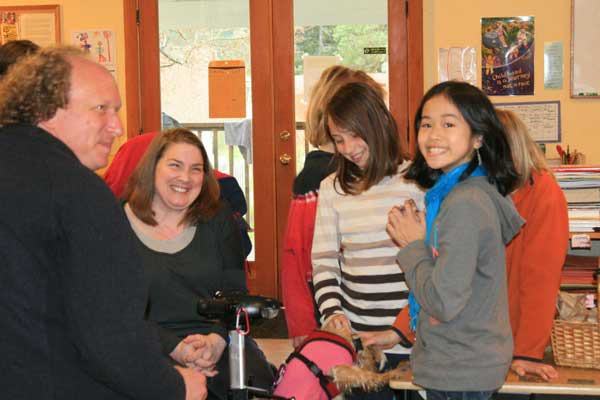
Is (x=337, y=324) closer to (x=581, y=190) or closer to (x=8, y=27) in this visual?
(x=581, y=190)

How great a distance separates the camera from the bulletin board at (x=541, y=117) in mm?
4766

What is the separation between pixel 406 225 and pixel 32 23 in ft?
14.0

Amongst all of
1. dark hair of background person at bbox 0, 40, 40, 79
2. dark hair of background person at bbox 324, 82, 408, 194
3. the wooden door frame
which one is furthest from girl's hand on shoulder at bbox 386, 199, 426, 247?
the wooden door frame

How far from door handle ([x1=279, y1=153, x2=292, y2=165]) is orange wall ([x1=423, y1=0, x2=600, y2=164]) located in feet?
3.58

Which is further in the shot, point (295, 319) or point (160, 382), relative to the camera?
point (295, 319)

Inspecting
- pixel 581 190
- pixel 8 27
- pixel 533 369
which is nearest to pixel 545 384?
pixel 533 369

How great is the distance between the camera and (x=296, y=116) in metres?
5.27

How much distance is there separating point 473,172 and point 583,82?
10.3 ft

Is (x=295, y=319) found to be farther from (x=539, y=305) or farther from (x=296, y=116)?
(x=296, y=116)

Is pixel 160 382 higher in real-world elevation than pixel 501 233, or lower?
lower

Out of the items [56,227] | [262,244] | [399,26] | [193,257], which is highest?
[399,26]

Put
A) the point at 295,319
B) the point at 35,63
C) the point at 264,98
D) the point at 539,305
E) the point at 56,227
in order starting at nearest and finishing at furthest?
the point at 56,227
the point at 35,63
the point at 539,305
the point at 295,319
the point at 264,98

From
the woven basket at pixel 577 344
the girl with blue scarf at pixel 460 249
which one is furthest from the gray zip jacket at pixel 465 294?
the woven basket at pixel 577 344

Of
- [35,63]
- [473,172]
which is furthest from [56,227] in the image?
[473,172]
